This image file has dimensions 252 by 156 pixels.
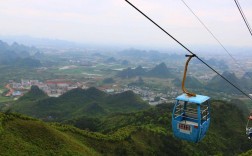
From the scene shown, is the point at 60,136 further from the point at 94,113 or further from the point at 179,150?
the point at 94,113

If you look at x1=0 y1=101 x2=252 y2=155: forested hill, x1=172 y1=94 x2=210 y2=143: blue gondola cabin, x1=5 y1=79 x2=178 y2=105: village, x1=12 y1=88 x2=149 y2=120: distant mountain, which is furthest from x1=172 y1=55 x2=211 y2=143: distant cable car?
x1=5 y1=79 x2=178 y2=105: village

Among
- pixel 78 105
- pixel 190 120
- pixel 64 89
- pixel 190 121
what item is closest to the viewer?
pixel 190 121

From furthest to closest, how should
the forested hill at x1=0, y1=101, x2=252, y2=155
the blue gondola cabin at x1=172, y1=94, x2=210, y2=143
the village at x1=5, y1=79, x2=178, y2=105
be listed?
the village at x1=5, y1=79, x2=178, y2=105 → the forested hill at x1=0, y1=101, x2=252, y2=155 → the blue gondola cabin at x1=172, y1=94, x2=210, y2=143

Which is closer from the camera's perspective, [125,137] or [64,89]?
[125,137]

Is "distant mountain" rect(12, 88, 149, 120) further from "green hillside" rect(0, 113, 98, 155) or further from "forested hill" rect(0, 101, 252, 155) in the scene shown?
"green hillside" rect(0, 113, 98, 155)

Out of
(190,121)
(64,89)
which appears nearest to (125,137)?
(190,121)

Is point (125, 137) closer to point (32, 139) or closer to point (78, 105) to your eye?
point (32, 139)
